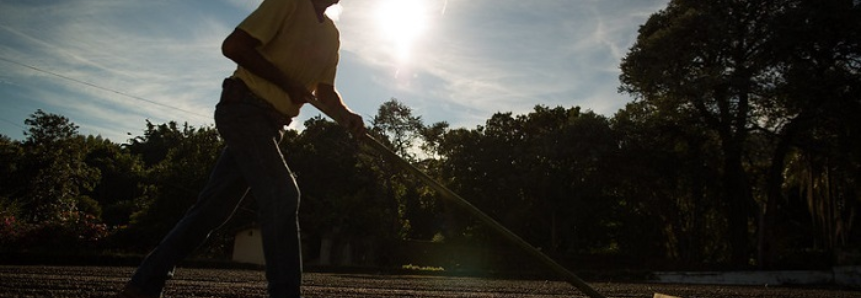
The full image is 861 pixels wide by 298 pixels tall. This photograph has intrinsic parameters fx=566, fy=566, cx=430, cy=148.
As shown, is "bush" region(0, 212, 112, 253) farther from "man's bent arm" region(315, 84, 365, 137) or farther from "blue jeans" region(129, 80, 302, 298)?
"man's bent arm" region(315, 84, 365, 137)

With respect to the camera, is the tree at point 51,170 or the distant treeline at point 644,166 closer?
the distant treeline at point 644,166

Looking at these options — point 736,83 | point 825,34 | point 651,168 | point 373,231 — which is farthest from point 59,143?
point 825,34

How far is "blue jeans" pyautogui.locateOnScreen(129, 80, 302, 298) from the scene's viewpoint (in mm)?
2176

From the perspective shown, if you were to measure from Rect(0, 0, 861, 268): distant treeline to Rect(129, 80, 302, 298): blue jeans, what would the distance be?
51.6 feet

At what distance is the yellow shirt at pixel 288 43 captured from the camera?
2.26 m

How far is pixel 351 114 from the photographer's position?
2785 mm

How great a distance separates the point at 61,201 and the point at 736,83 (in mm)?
29715

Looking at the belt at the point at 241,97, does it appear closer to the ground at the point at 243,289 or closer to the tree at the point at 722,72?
the ground at the point at 243,289

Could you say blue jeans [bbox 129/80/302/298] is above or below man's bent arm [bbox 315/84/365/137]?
below

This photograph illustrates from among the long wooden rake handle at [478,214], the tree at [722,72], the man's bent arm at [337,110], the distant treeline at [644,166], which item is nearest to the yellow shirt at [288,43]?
the man's bent arm at [337,110]

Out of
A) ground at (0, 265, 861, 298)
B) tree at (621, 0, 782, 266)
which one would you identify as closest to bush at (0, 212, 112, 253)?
ground at (0, 265, 861, 298)

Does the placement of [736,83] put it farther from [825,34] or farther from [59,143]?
[59,143]

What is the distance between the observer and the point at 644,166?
2322 centimetres

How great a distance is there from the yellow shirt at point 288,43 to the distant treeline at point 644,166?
15.6m
